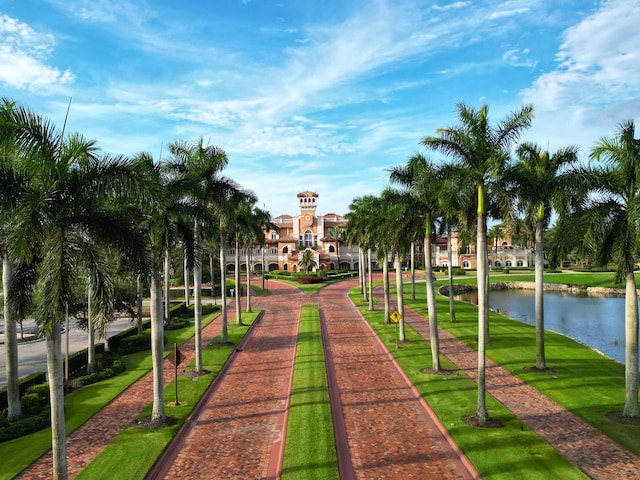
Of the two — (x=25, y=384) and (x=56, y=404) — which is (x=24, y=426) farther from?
(x=56, y=404)

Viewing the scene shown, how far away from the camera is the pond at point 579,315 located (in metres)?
30.8

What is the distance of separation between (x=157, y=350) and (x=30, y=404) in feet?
16.1

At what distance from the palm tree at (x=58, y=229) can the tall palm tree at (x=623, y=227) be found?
513 inches

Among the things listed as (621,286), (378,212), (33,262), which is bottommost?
(621,286)

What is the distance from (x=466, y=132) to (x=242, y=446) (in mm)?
12119

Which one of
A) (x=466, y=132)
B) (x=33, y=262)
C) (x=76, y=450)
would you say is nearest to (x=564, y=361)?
(x=466, y=132)

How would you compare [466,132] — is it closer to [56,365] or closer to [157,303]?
[157,303]

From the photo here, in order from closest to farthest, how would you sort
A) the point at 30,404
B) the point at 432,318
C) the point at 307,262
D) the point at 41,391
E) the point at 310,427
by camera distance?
the point at 310,427
the point at 30,404
the point at 41,391
the point at 432,318
the point at 307,262

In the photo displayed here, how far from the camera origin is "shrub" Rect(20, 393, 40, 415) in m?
15.9

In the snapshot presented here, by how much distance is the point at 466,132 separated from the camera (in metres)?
15.9

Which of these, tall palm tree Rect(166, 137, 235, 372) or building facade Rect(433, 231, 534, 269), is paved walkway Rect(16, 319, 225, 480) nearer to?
tall palm tree Rect(166, 137, 235, 372)

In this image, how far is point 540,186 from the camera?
18.6m

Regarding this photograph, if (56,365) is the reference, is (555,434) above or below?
below

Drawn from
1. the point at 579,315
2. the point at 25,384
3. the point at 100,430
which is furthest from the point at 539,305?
the point at 579,315
